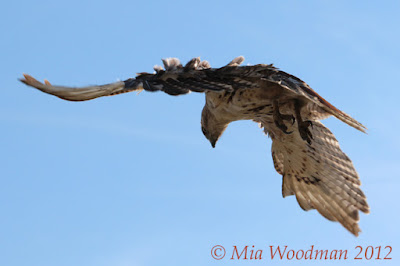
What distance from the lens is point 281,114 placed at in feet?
32.5

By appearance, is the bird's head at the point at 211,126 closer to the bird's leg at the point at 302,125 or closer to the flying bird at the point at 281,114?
the flying bird at the point at 281,114

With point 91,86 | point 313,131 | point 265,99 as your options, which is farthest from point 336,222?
point 91,86

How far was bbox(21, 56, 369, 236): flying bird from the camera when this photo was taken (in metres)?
8.37

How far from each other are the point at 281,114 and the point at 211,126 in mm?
1106

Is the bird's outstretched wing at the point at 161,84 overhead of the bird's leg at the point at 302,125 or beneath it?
beneath

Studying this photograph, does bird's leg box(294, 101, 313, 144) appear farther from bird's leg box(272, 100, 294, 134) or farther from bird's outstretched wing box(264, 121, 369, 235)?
bird's outstretched wing box(264, 121, 369, 235)

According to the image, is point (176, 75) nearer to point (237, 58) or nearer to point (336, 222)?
point (237, 58)

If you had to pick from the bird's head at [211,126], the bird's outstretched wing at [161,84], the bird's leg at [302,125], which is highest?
the bird's head at [211,126]

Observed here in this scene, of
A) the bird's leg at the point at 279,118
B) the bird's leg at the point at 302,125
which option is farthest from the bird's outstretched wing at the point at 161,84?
the bird's leg at the point at 302,125

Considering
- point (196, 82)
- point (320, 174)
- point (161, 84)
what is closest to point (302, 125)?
point (320, 174)

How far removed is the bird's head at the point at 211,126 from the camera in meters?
10.4

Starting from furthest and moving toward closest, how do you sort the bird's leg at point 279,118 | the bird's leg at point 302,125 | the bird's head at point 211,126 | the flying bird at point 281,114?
1. the bird's head at point 211,126
2. the bird's leg at point 302,125
3. the bird's leg at point 279,118
4. the flying bird at point 281,114

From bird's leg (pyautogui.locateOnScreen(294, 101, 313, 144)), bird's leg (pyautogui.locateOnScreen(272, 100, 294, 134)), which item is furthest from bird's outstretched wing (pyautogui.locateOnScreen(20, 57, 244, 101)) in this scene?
bird's leg (pyautogui.locateOnScreen(294, 101, 313, 144))

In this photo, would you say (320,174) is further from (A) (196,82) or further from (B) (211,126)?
(A) (196,82)
